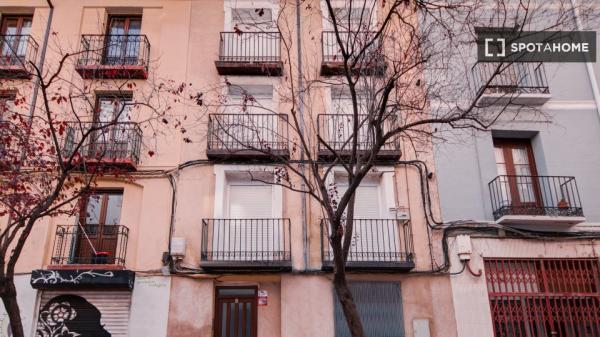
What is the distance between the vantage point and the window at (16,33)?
42.0ft

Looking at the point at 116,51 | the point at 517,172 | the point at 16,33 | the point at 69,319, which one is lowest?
the point at 69,319

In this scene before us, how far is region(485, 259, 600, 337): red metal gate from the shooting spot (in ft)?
34.5

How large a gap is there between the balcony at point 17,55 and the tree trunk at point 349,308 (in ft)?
31.3

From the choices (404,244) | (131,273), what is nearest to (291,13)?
(404,244)

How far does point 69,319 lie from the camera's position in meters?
10.7

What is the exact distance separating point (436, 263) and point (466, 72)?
16.0 feet

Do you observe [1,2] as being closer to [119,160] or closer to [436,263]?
[119,160]

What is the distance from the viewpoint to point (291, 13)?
13117 mm

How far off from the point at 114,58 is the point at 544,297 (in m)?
12.0

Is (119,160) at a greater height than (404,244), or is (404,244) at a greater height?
(119,160)

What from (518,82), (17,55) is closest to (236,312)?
(17,55)

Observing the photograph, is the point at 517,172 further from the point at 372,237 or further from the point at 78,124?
the point at 78,124

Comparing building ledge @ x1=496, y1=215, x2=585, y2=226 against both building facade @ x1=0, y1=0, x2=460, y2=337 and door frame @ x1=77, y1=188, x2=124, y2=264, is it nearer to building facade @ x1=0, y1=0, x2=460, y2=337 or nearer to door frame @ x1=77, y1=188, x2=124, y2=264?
building facade @ x1=0, y1=0, x2=460, y2=337

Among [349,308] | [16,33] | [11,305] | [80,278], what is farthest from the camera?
[16,33]
